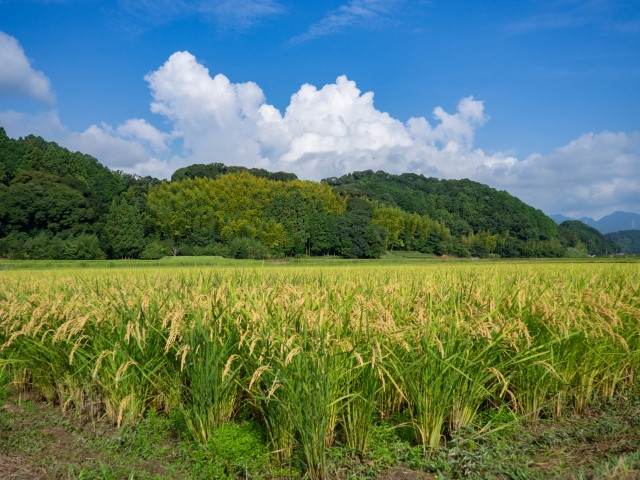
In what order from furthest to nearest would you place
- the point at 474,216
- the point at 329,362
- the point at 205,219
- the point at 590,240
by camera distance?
the point at 590,240 → the point at 474,216 → the point at 205,219 → the point at 329,362

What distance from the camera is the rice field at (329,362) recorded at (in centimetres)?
Result: 324

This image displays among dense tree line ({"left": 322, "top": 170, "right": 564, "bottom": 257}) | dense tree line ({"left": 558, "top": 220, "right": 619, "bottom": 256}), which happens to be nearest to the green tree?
dense tree line ({"left": 322, "top": 170, "right": 564, "bottom": 257})

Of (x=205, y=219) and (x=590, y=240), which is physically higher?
(x=205, y=219)

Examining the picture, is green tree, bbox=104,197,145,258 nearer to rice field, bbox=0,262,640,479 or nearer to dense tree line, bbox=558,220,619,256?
rice field, bbox=0,262,640,479

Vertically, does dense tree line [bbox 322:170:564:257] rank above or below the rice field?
above

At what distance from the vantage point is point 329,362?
317 cm

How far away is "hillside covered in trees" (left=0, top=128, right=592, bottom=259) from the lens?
2349 inches

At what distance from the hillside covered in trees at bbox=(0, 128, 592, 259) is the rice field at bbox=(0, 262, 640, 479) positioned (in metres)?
52.7

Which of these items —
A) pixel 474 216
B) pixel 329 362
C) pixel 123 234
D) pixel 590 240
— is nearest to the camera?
pixel 329 362

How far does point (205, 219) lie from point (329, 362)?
73683mm

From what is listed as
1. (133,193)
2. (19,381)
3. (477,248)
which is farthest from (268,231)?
(19,381)

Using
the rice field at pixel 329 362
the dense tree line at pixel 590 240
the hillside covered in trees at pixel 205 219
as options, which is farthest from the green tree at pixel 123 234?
the dense tree line at pixel 590 240

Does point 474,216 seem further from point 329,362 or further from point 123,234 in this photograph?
point 329,362

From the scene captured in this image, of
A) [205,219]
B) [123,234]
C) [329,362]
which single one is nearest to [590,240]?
[205,219]
